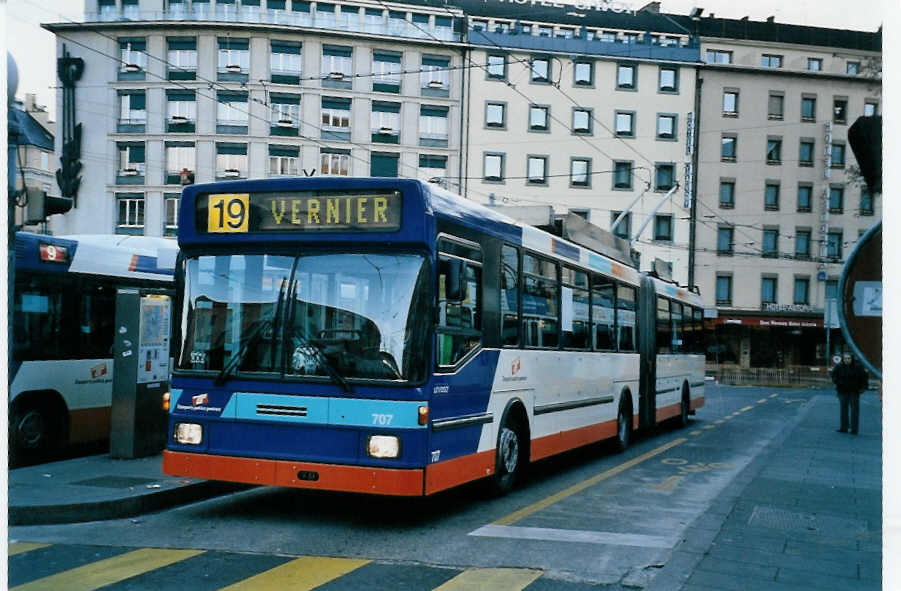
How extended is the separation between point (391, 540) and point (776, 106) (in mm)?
19461

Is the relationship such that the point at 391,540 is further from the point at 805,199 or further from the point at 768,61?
the point at 805,199

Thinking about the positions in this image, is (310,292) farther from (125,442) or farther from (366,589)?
(125,442)

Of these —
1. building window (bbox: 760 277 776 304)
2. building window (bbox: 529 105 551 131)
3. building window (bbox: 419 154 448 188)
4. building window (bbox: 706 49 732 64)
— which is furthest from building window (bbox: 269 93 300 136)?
building window (bbox: 760 277 776 304)

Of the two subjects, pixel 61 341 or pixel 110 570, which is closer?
pixel 110 570

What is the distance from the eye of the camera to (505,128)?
47406mm

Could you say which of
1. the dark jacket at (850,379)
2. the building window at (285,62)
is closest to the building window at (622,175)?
the building window at (285,62)

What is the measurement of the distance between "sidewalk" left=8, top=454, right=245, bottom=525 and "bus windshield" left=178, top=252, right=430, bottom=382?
1390 millimetres

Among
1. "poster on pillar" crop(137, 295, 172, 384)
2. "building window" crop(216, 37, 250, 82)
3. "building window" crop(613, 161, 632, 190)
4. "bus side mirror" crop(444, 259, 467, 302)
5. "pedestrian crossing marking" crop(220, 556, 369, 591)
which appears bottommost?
"pedestrian crossing marking" crop(220, 556, 369, 591)

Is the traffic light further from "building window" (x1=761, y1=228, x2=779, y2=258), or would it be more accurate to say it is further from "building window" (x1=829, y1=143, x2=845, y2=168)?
"building window" (x1=761, y1=228, x2=779, y2=258)

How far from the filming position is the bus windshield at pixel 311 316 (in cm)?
786

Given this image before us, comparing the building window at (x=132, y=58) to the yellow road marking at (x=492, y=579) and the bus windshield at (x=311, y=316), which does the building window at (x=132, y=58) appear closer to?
the bus windshield at (x=311, y=316)

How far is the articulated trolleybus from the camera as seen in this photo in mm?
7844

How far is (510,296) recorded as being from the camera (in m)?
10.0

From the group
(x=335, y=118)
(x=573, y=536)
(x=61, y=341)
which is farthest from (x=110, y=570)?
(x=335, y=118)
